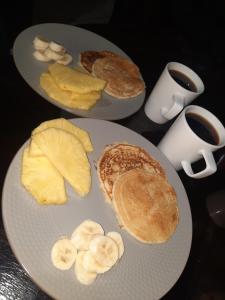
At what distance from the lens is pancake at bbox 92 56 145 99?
1.45 meters

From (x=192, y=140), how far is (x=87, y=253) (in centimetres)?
57

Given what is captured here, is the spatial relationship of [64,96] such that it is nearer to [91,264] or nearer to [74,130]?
[74,130]

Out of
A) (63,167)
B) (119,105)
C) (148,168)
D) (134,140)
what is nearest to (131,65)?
(119,105)

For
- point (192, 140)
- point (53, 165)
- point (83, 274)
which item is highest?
point (192, 140)

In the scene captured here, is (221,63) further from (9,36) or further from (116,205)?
(116,205)

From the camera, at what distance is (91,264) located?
0.91 metres

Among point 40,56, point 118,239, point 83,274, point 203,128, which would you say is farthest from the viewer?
point 40,56

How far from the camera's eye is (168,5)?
2707 mm

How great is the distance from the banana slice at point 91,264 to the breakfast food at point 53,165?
0.59 ft

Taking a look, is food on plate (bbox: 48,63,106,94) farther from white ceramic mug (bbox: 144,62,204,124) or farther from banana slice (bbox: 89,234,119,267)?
banana slice (bbox: 89,234,119,267)

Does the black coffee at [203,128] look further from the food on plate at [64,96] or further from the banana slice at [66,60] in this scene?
the banana slice at [66,60]

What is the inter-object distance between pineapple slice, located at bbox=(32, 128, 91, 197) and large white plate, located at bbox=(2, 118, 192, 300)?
0.05 metres

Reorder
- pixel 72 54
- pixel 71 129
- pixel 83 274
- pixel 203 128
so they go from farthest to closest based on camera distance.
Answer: pixel 72 54
pixel 203 128
pixel 71 129
pixel 83 274

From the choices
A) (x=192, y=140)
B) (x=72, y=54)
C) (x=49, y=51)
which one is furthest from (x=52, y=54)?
(x=192, y=140)
